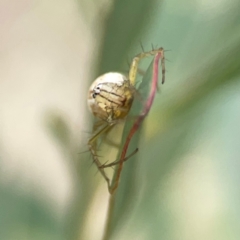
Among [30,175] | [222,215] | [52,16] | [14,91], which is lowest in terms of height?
[222,215]

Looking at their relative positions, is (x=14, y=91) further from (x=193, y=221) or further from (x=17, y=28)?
Result: (x=193, y=221)

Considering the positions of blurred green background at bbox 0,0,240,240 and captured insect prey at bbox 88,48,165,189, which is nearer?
blurred green background at bbox 0,0,240,240

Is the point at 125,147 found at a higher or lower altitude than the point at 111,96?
lower

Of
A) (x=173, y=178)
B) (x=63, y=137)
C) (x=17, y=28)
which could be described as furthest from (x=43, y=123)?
(x=173, y=178)

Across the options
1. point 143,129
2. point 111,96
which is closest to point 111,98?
point 111,96

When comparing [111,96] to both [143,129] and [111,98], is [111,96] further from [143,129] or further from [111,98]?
[143,129]

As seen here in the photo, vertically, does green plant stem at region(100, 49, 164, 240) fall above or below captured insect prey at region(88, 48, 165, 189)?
below

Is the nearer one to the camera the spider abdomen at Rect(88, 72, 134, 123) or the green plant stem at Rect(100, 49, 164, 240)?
the green plant stem at Rect(100, 49, 164, 240)
